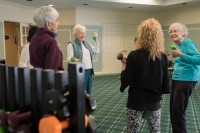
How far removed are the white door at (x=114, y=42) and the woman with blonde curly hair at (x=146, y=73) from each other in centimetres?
661

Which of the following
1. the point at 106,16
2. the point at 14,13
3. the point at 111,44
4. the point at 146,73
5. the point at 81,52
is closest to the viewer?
the point at 146,73

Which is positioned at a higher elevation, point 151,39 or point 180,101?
point 151,39

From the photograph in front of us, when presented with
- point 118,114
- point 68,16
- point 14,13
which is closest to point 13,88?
point 118,114

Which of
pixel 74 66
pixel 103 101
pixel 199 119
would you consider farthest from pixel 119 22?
pixel 74 66

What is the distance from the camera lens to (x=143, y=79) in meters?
1.68

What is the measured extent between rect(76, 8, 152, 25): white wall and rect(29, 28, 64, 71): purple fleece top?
6.35 meters

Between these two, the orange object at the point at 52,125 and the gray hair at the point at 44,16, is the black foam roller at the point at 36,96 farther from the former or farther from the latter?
the gray hair at the point at 44,16

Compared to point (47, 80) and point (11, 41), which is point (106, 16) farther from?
point (47, 80)

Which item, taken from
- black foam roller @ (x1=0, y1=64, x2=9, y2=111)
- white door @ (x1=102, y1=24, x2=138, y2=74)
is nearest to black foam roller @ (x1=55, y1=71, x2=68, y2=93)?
black foam roller @ (x1=0, y1=64, x2=9, y2=111)

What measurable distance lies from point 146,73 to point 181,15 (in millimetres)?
6917

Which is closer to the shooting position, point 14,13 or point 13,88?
point 13,88

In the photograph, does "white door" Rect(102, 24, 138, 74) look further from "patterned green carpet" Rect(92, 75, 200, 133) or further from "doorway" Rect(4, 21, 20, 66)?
"doorway" Rect(4, 21, 20, 66)

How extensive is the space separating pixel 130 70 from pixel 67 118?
3.17ft

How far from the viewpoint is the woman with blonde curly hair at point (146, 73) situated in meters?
1.67
